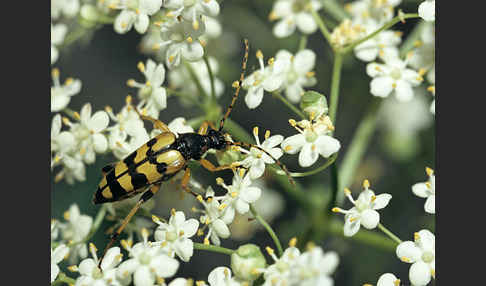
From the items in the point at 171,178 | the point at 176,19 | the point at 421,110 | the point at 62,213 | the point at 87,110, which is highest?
the point at 176,19

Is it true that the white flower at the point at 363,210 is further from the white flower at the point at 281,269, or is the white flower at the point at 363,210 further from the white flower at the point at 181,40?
the white flower at the point at 181,40

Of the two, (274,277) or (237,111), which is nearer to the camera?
(274,277)

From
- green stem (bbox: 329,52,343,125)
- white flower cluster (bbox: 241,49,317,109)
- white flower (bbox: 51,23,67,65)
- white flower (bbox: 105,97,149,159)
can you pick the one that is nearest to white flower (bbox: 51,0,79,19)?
white flower (bbox: 51,23,67,65)

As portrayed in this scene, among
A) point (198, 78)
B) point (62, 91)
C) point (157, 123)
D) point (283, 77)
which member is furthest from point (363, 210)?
point (62, 91)

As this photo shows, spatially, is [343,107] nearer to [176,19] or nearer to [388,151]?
[388,151]

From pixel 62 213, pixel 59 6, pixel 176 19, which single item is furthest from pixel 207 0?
pixel 62 213

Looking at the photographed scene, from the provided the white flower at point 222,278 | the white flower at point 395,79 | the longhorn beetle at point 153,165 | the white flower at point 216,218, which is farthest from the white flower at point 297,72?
the white flower at point 222,278

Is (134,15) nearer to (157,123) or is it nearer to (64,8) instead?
(157,123)
